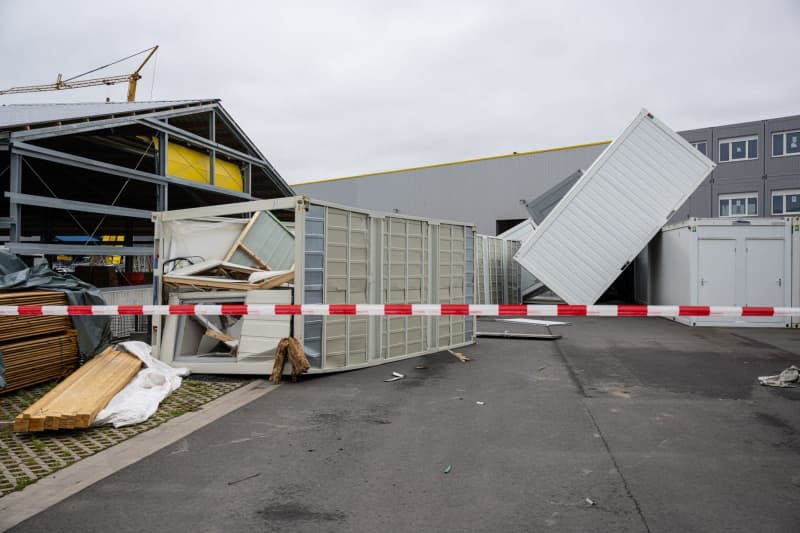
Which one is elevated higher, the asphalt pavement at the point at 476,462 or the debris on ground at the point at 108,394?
the debris on ground at the point at 108,394

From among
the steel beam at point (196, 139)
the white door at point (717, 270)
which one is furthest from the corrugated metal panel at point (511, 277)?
the steel beam at point (196, 139)

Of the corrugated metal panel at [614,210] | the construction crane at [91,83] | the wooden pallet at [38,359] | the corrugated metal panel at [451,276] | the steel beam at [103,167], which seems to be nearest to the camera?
the wooden pallet at [38,359]

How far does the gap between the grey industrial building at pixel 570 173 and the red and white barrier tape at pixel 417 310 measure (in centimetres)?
2320

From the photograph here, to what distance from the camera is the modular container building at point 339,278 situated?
7.36 m

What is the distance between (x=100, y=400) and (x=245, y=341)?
240 centimetres

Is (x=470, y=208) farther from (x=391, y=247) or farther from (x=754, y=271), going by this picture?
(x=391, y=247)

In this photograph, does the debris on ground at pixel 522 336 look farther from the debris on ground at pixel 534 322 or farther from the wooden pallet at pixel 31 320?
the wooden pallet at pixel 31 320

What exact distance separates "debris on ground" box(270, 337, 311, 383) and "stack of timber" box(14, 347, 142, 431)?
5.61ft

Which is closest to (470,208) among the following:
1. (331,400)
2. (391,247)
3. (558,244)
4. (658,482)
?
(558,244)

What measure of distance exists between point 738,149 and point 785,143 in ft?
6.75

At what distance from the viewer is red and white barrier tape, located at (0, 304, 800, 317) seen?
606cm

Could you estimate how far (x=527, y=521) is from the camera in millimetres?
3062

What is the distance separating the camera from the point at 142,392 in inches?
232

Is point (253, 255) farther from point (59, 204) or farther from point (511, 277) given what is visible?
point (511, 277)
